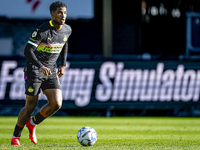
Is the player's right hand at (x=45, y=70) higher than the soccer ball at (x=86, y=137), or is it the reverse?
the player's right hand at (x=45, y=70)

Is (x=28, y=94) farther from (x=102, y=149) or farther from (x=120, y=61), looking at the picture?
(x=120, y=61)

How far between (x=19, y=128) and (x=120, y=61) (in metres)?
9.01

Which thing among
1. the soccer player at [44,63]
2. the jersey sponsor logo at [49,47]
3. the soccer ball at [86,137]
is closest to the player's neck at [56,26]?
the soccer player at [44,63]

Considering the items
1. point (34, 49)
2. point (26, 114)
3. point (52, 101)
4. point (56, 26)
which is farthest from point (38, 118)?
point (56, 26)

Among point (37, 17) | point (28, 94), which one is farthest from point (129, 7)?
point (28, 94)

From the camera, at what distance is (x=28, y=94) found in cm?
644

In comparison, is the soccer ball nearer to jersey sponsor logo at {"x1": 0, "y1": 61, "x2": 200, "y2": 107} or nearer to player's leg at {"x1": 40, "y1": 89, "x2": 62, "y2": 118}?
player's leg at {"x1": 40, "y1": 89, "x2": 62, "y2": 118}

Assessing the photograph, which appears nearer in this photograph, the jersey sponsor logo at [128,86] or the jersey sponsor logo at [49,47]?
the jersey sponsor logo at [49,47]

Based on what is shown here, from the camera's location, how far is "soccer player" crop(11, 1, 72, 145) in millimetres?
6348

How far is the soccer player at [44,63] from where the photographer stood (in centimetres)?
635

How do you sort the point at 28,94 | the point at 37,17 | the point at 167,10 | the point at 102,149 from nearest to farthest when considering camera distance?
the point at 102,149 < the point at 28,94 < the point at 37,17 < the point at 167,10

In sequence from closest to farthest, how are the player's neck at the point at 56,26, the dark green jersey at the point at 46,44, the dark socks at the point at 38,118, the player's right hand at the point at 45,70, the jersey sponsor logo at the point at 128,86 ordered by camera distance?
the player's right hand at the point at 45,70
the dark green jersey at the point at 46,44
the player's neck at the point at 56,26
the dark socks at the point at 38,118
the jersey sponsor logo at the point at 128,86

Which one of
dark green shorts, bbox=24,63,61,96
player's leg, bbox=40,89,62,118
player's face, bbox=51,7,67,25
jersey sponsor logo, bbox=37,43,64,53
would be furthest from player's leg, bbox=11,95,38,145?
player's face, bbox=51,7,67,25

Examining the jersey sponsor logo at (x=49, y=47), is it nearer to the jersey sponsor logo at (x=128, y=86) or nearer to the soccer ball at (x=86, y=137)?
the soccer ball at (x=86, y=137)
